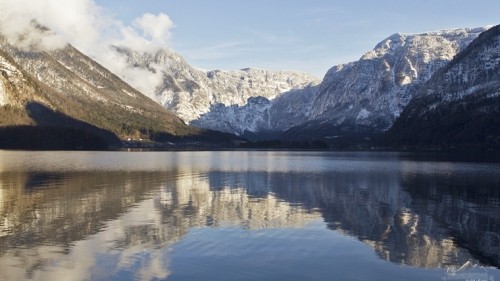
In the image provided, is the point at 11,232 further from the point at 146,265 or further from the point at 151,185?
the point at 151,185

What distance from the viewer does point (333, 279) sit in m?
29.4

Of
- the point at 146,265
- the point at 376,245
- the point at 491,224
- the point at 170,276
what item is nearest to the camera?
the point at 170,276

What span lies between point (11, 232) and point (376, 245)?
25.7 meters

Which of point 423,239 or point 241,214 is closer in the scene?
point 423,239

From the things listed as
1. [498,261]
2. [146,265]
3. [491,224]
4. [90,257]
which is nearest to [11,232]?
[90,257]

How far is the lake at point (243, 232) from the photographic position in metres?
30.9

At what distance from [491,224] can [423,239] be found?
10.5m

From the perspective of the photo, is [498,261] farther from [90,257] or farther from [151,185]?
[151,185]

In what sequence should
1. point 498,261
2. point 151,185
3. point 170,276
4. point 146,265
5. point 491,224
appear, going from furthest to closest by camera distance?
point 151,185
point 491,224
point 498,261
point 146,265
point 170,276

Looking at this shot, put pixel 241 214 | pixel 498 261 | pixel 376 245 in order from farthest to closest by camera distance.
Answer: pixel 241 214, pixel 376 245, pixel 498 261

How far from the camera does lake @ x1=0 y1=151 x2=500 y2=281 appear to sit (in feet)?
102

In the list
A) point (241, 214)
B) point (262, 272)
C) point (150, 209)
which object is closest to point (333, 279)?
point (262, 272)

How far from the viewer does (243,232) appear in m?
42.2

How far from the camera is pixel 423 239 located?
40281mm
